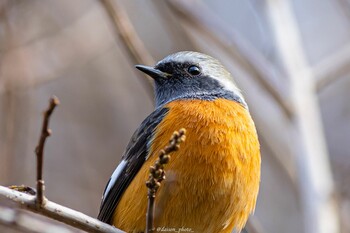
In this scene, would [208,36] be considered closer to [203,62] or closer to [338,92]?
[203,62]

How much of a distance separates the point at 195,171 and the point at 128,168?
2.12 ft

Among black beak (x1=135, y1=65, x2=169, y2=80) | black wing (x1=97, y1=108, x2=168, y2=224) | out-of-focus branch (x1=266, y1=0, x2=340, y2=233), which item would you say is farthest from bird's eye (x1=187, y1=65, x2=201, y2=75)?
out-of-focus branch (x1=266, y1=0, x2=340, y2=233)

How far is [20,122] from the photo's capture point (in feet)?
23.0

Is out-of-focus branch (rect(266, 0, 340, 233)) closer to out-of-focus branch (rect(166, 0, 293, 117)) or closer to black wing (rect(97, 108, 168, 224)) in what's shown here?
out-of-focus branch (rect(166, 0, 293, 117))

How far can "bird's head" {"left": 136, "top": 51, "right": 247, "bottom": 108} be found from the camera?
5.76m

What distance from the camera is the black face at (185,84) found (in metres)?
5.72

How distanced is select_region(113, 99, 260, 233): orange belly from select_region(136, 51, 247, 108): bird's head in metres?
0.62

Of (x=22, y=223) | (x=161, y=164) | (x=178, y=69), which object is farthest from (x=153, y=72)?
(x=161, y=164)

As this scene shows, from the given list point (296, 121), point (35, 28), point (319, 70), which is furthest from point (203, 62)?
point (35, 28)

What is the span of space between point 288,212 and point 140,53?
4.74 m

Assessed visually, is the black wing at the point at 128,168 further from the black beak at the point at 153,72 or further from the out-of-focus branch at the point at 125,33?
the out-of-focus branch at the point at 125,33

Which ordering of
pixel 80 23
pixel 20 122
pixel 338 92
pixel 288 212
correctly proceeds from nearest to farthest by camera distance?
pixel 20 122
pixel 80 23
pixel 288 212
pixel 338 92

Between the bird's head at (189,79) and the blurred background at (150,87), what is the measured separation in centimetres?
21

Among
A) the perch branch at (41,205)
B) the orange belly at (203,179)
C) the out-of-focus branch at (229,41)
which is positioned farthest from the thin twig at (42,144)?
the out-of-focus branch at (229,41)
